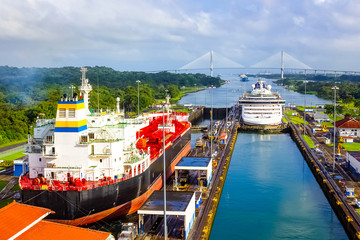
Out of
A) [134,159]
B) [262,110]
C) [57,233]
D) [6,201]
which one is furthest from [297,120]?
[57,233]

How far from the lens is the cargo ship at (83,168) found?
20.2 meters

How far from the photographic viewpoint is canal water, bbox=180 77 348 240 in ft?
73.6

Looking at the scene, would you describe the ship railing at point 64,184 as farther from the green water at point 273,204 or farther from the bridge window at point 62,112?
the green water at point 273,204

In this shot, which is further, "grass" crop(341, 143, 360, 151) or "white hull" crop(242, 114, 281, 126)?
"white hull" crop(242, 114, 281, 126)

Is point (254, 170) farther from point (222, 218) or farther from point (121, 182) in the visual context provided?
point (121, 182)

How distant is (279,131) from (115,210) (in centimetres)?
4150

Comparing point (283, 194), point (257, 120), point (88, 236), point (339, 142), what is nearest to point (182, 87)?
point (257, 120)

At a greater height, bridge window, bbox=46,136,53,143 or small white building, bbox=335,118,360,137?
bridge window, bbox=46,136,53,143

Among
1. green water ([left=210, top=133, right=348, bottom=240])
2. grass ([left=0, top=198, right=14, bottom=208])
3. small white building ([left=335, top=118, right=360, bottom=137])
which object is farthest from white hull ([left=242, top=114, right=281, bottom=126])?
grass ([left=0, top=198, right=14, bottom=208])

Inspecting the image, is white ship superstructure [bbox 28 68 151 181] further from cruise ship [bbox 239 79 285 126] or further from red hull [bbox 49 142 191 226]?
cruise ship [bbox 239 79 285 126]

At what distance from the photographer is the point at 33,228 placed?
50.1 feet

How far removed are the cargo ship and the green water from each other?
5.70 metres

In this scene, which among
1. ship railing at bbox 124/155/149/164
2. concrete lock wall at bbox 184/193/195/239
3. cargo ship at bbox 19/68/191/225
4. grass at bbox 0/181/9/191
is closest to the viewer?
concrete lock wall at bbox 184/193/195/239

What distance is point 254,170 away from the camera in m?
36.8
